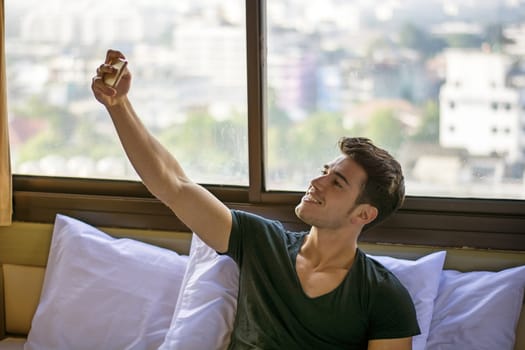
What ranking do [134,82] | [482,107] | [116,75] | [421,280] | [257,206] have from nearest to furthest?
[116,75] → [421,280] → [482,107] → [257,206] → [134,82]

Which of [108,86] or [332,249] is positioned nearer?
[108,86]

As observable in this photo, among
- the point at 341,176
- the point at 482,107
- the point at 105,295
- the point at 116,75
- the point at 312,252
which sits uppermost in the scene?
the point at 116,75

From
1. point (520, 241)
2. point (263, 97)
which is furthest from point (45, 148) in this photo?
point (520, 241)

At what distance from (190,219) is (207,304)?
1.01 feet

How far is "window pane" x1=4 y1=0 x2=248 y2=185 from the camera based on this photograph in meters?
2.84

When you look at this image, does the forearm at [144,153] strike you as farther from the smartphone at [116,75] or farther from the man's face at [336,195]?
the man's face at [336,195]

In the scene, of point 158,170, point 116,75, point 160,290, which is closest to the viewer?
point 116,75

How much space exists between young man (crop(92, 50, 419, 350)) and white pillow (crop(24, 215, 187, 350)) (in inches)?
15.0

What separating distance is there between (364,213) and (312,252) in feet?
0.57

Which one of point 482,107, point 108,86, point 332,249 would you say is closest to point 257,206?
point 332,249

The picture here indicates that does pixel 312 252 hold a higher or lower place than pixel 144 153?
lower

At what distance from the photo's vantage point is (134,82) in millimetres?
2949

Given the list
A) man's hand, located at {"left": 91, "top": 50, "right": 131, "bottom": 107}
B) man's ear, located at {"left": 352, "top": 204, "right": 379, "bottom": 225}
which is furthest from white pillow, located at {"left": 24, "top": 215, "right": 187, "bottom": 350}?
man's hand, located at {"left": 91, "top": 50, "right": 131, "bottom": 107}

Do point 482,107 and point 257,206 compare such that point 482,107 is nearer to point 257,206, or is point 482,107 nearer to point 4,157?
point 257,206
